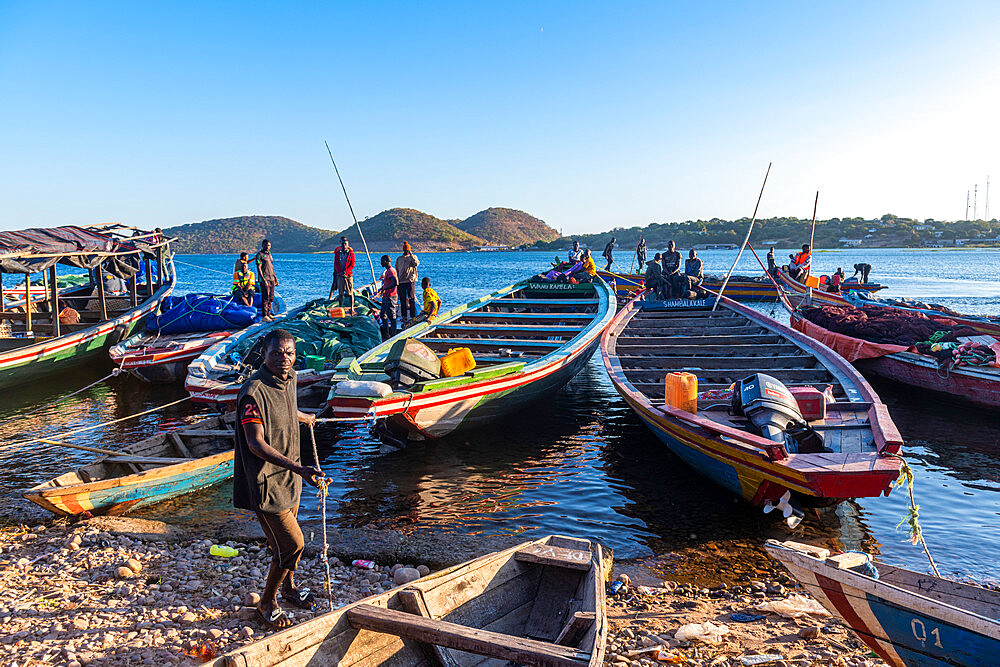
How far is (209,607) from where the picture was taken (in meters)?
5.34

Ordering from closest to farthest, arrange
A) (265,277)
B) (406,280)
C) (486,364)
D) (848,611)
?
1. (848,611)
2. (486,364)
3. (406,280)
4. (265,277)

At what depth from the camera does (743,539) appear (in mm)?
6949

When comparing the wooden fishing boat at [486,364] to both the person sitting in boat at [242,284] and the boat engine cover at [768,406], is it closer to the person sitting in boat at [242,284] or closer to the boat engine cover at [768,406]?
the boat engine cover at [768,406]

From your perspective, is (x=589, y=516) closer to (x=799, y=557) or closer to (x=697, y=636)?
(x=697, y=636)

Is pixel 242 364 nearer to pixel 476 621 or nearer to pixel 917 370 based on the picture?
pixel 476 621

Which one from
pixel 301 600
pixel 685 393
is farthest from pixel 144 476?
pixel 685 393

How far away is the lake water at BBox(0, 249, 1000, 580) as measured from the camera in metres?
7.21

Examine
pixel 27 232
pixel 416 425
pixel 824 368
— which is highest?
pixel 27 232

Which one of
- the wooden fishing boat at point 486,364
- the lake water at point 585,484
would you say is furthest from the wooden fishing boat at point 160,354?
the wooden fishing boat at point 486,364

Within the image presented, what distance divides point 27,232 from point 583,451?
1468 centimetres

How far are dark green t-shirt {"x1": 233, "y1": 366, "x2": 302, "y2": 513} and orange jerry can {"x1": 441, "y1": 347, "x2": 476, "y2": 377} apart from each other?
15.4ft

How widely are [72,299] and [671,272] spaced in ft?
56.2

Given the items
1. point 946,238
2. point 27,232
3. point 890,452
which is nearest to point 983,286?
point 890,452

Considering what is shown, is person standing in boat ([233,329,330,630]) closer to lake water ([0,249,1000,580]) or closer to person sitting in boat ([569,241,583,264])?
lake water ([0,249,1000,580])
